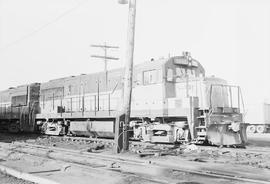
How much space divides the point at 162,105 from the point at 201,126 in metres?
1.99

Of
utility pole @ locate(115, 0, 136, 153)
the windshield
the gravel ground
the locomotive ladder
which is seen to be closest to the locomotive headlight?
the locomotive ladder

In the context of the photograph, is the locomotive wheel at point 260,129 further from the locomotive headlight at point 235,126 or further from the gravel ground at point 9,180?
the gravel ground at point 9,180

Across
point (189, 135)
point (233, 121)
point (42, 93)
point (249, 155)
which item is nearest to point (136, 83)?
point (189, 135)

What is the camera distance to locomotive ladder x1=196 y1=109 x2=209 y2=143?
467 inches

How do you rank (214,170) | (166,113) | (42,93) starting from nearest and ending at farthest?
(214,170), (166,113), (42,93)

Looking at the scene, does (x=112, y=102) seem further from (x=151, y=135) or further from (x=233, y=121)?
(x=233, y=121)

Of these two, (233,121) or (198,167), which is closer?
(198,167)

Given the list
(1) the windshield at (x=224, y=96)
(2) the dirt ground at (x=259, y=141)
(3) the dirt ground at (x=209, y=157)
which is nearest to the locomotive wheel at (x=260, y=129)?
(2) the dirt ground at (x=259, y=141)

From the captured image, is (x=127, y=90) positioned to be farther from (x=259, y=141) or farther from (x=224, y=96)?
(x=259, y=141)

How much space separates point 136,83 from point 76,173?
7.71m

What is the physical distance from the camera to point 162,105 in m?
13.2

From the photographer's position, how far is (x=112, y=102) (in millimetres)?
15773

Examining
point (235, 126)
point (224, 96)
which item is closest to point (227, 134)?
point (235, 126)

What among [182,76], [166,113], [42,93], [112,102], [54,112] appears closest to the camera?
[166,113]
